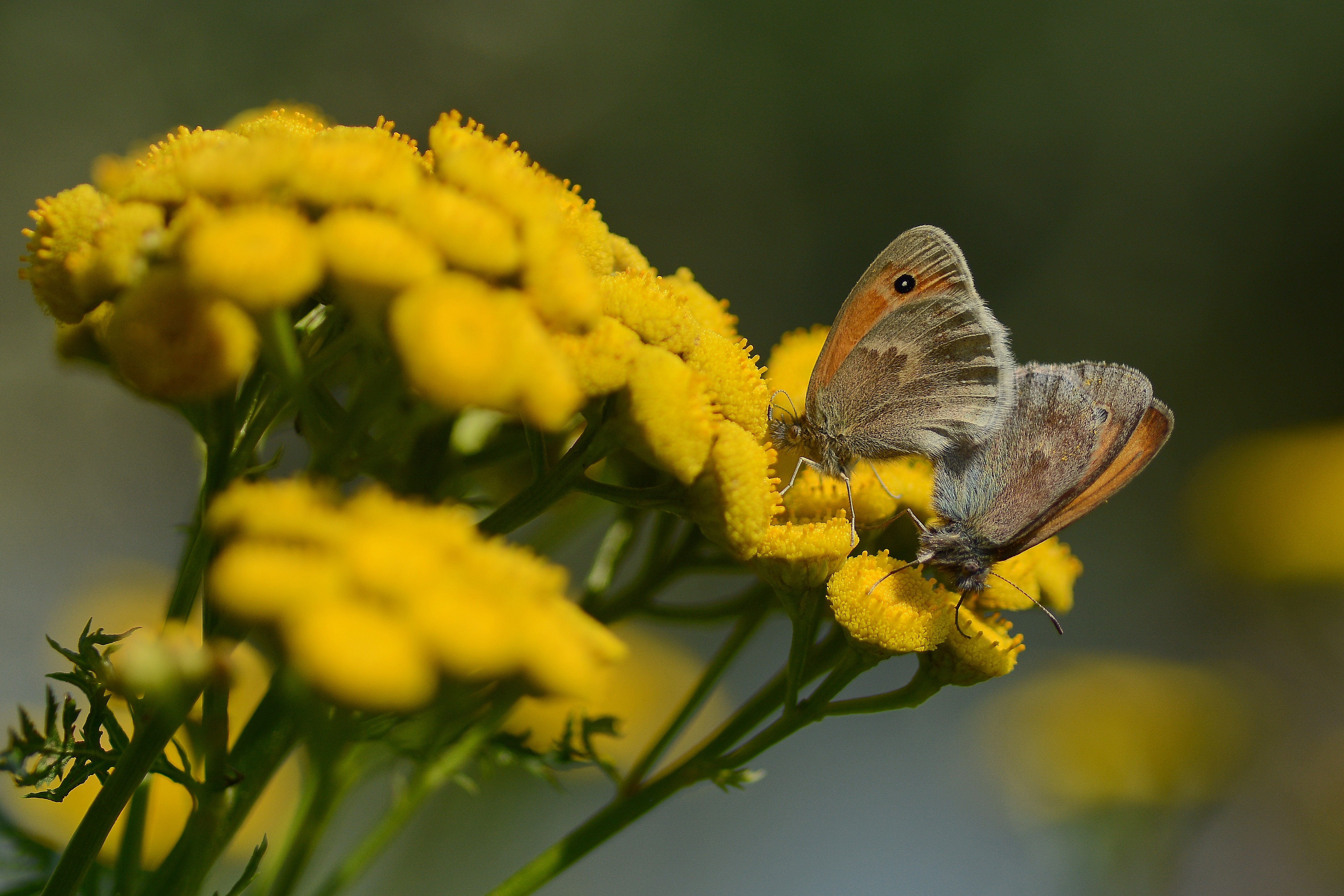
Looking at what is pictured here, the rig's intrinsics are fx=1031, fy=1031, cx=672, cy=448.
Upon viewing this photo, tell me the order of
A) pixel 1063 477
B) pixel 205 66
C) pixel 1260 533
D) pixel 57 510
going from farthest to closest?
pixel 205 66, pixel 57 510, pixel 1260 533, pixel 1063 477

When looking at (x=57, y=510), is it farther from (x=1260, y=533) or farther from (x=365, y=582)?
(x=1260, y=533)

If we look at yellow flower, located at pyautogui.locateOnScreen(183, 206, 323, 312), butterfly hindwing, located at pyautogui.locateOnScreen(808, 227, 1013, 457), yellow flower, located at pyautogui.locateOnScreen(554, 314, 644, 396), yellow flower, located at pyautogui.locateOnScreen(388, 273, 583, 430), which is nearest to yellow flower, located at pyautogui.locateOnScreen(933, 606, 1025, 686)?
butterfly hindwing, located at pyautogui.locateOnScreen(808, 227, 1013, 457)

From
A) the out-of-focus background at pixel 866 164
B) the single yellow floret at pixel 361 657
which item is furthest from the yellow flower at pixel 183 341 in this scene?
the out-of-focus background at pixel 866 164

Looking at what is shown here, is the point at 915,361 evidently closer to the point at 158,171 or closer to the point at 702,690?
the point at 702,690

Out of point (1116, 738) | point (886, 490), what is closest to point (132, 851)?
point (886, 490)

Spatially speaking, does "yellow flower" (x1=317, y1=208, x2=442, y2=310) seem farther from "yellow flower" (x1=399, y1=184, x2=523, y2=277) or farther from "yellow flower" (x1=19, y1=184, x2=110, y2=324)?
"yellow flower" (x1=19, y1=184, x2=110, y2=324)

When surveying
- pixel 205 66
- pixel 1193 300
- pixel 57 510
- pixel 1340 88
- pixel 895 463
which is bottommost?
pixel 57 510

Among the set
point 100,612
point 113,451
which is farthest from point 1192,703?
point 113,451

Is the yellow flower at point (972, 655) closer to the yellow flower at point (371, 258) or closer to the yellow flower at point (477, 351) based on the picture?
the yellow flower at point (477, 351)
